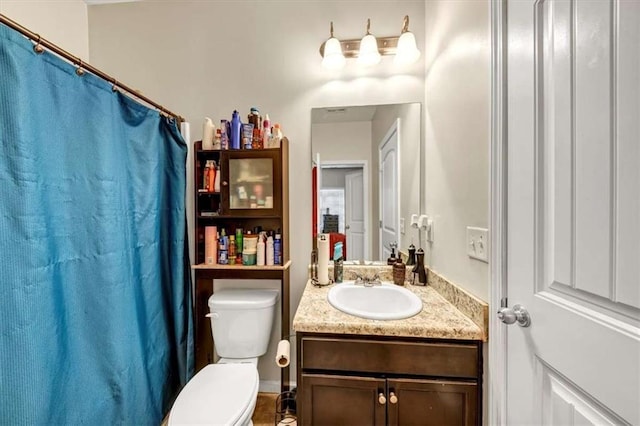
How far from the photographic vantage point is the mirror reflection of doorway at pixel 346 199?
5.81 feet

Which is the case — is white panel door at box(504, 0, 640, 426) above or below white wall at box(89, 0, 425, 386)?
below

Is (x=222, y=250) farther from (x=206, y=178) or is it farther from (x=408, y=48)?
(x=408, y=48)

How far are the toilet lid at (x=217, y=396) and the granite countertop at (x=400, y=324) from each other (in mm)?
442

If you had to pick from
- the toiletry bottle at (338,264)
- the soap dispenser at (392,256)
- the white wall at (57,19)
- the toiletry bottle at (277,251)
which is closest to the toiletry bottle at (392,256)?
the soap dispenser at (392,256)

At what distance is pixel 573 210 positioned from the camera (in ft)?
2.18

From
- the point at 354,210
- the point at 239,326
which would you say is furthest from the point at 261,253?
the point at 354,210

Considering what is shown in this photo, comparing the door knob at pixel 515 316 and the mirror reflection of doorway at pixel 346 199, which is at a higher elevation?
the mirror reflection of doorway at pixel 346 199

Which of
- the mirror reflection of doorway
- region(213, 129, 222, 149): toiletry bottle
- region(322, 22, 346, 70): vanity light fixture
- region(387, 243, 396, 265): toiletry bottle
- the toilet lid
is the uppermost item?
region(322, 22, 346, 70): vanity light fixture

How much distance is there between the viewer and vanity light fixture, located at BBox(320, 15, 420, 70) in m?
1.61

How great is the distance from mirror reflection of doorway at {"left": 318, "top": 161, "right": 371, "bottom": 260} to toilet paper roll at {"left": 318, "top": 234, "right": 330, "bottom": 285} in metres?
0.19

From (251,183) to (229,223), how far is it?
0.32 metres

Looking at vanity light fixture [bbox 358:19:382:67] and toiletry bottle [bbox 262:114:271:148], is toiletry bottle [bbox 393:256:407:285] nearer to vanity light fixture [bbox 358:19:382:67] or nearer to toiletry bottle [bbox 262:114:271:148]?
toiletry bottle [bbox 262:114:271:148]

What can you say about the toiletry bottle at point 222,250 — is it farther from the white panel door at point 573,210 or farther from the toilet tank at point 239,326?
the white panel door at point 573,210

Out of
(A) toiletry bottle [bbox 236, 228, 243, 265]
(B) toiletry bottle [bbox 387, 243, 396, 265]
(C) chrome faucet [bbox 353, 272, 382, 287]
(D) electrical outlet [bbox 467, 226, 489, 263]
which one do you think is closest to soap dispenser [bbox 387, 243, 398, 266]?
(B) toiletry bottle [bbox 387, 243, 396, 265]
